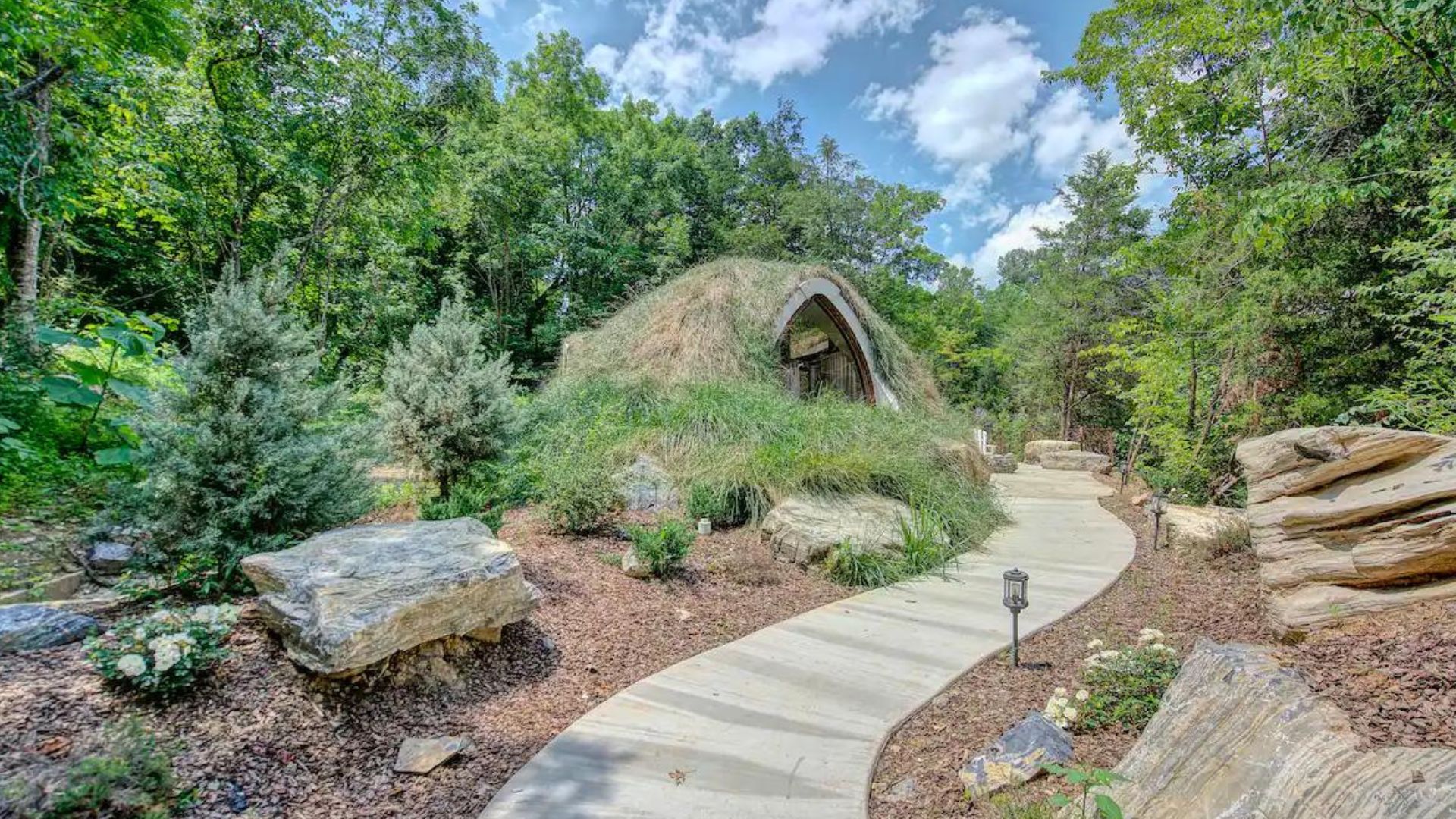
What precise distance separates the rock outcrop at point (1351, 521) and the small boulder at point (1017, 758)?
1.37 metres

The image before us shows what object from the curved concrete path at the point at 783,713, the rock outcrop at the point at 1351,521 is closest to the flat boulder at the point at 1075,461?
the curved concrete path at the point at 783,713

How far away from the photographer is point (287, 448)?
305cm

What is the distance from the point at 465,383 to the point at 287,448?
1470 mm

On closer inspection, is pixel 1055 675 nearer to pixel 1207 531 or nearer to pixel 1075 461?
pixel 1207 531

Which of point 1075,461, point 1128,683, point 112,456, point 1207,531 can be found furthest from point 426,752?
point 1075,461

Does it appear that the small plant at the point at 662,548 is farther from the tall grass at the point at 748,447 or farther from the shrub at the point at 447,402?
the shrub at the point at 447,402

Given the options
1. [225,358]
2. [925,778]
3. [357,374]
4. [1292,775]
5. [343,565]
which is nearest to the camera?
[1292,775]

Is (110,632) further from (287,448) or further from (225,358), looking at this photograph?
(225,358)

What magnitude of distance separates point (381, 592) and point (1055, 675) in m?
3.34

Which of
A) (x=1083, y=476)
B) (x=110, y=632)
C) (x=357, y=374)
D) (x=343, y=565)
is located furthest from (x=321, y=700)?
(x=1083, y=476)

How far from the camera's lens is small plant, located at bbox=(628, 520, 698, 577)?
408cm

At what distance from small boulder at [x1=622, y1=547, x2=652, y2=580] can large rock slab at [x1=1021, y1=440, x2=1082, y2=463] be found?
11.7m

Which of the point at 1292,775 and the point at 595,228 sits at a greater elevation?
the point at 595,228

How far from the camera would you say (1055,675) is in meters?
2.93
